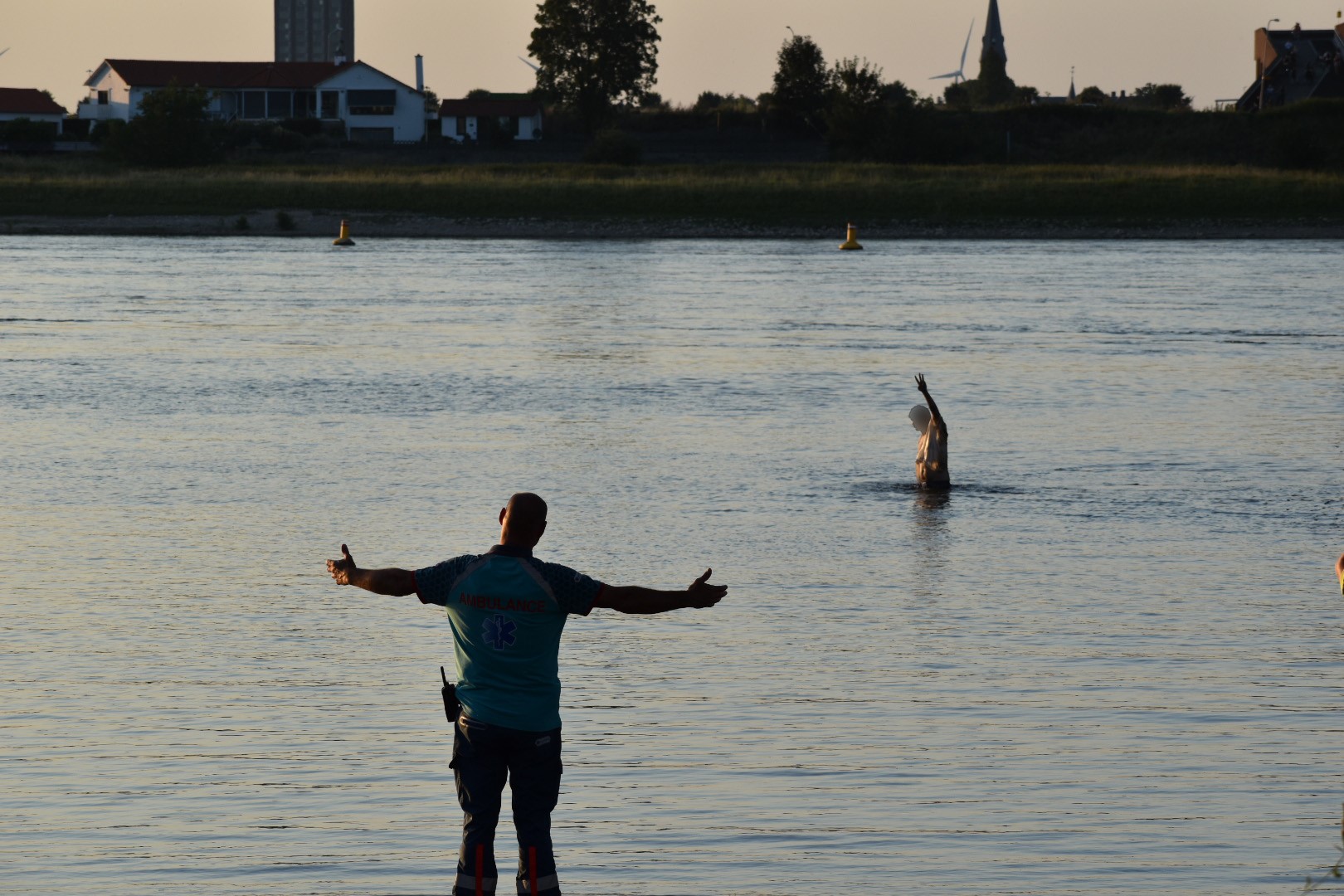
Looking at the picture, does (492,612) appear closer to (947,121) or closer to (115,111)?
(947,121)

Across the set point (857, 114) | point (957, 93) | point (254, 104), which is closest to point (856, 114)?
point (857, 114)

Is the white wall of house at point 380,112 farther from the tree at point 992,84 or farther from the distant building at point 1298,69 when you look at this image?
the tree at point 992,84

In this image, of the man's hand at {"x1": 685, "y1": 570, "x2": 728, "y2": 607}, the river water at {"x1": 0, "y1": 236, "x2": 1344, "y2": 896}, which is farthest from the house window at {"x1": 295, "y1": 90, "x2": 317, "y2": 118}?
the man's hand at {"x1": 685, "y1": 570, "x2": 728, "y2": 607}

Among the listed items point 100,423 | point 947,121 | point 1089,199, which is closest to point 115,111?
point 947,121

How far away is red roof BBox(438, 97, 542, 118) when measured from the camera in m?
117

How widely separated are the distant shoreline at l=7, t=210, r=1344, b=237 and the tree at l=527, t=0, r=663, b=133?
150ft

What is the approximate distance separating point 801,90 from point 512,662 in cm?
9825

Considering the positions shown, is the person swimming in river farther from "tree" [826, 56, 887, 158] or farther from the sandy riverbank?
"tree" [826, 56, 887, 158]

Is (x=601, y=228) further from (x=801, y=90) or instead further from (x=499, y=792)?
(x=499, y=792)

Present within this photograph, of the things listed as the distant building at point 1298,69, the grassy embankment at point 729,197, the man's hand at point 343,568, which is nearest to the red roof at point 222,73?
the grassy embankment at point 729,197

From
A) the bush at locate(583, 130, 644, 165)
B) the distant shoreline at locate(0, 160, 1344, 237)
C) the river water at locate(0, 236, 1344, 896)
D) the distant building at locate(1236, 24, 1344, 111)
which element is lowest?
the river water at locate(0, 236, 1344, 896)

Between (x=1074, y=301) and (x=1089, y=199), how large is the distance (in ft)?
105

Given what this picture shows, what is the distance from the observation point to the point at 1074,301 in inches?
1506

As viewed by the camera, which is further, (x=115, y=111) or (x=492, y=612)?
(x=115, y=111)
